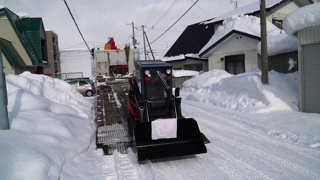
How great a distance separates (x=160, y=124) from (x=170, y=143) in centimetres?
52

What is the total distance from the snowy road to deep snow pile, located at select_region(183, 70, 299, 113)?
9.98 feet

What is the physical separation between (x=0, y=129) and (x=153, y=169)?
3.24 m

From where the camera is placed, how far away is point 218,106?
12453mm

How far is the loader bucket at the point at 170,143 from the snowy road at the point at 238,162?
10.2 inches

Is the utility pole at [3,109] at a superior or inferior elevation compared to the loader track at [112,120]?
superior

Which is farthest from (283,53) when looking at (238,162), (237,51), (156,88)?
(238,162)

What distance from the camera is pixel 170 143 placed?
5.85 m

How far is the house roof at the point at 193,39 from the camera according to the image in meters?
26.1

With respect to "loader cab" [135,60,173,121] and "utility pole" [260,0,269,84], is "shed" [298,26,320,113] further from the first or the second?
"loader cab" [135,60,173,121]

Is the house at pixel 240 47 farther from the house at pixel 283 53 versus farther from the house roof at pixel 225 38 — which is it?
the house at pixel 283 53

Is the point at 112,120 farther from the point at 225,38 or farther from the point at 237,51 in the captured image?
the point at 225,38

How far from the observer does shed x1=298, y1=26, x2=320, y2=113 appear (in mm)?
9211

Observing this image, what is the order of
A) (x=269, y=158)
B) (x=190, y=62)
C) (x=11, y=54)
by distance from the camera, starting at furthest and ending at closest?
1. (x=190, y=62)
2. (x=11, y=54)
3. (x=269, y=158)

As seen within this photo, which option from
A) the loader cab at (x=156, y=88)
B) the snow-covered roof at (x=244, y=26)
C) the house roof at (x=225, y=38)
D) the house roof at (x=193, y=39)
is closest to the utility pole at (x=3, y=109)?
Answer: the loader cab at (x=156, y=88)
